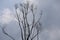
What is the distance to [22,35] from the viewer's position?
25203 mm

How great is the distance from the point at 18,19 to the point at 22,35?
1.97 metres

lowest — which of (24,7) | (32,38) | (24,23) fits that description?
(32,38)

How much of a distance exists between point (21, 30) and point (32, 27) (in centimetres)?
138

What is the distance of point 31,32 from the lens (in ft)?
82.6

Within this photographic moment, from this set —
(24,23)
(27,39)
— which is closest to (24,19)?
(24,23)

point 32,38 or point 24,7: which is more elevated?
point 24,7

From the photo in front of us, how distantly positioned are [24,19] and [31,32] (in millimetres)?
1759

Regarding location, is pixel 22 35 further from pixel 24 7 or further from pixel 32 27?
pixel 24 7

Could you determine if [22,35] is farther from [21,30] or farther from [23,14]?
[23,14]

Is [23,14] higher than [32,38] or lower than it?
higher

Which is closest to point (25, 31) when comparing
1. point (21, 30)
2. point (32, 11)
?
point (21, 30)

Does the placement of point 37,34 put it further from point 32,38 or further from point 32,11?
point 32,11

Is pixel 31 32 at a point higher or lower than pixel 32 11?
lower

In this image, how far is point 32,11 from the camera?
25000mm
